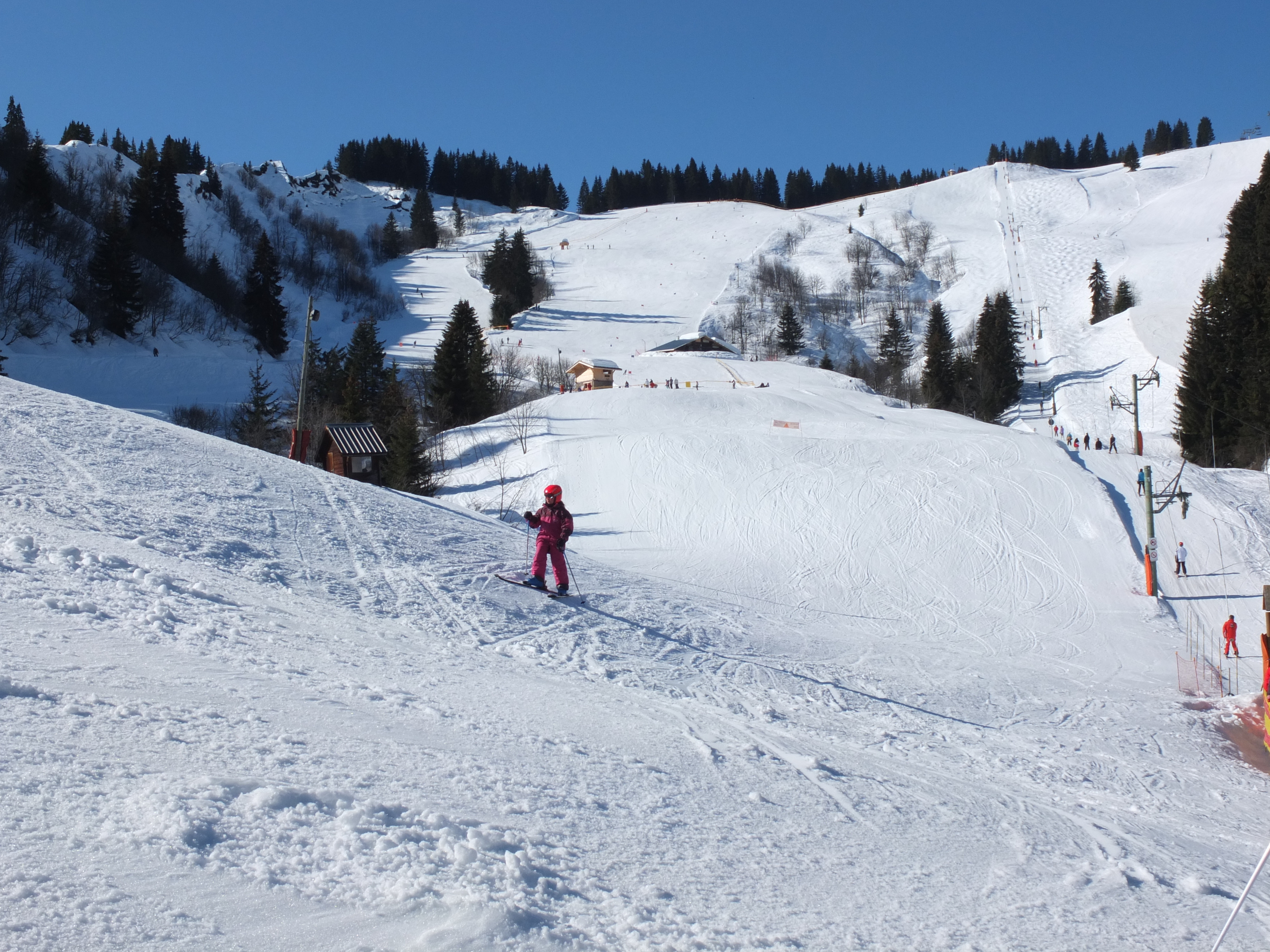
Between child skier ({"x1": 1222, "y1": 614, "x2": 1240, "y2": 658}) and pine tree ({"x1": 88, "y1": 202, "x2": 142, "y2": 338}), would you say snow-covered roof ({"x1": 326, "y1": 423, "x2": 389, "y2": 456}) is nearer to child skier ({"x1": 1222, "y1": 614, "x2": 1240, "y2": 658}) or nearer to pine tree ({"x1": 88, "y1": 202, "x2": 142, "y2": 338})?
child skier ({"x1": 1222, "y1": 614, "x2": 1240, "y2": 658})

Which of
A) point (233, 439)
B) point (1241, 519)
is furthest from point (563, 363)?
point (1241, 519)

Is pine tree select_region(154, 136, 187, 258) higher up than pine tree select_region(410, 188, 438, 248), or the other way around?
pine tree select_region(410, 188, 438, 248)

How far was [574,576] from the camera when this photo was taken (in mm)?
13328

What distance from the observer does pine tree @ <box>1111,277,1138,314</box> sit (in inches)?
2982

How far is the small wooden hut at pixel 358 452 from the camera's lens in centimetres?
3144

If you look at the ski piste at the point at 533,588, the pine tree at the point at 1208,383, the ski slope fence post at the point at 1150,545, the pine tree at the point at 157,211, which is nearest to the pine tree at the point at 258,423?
the pine tree at the point at 157,211

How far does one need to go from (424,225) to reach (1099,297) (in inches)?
3501

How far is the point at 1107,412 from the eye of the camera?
52.8 m

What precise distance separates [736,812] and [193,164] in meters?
136

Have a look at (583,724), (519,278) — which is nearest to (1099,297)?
(519,278)

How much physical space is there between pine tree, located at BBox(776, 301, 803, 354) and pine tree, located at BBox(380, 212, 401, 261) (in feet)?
193

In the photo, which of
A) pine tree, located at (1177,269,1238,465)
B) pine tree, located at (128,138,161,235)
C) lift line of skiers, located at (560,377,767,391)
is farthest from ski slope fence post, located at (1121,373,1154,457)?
pine tree, located at (128,138,161,235)

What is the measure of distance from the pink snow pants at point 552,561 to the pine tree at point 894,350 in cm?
6935

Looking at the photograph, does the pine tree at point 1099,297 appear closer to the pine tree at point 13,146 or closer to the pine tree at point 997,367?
the pine tree at point 997,367
